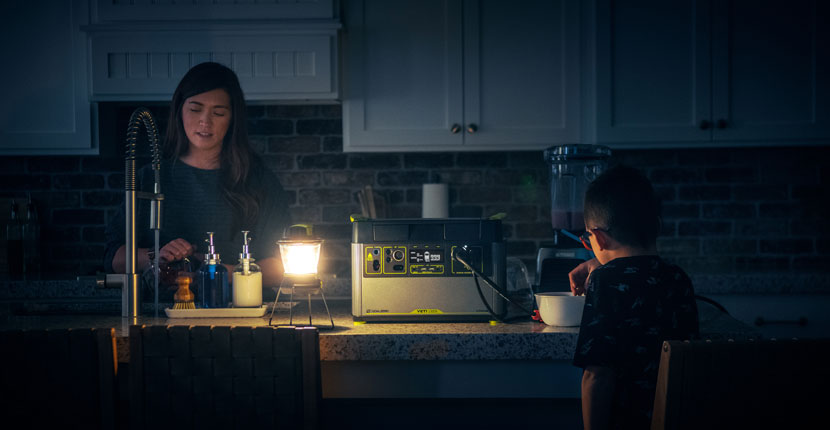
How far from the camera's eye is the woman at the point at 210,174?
6.75 feet

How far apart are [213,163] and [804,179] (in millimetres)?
2715

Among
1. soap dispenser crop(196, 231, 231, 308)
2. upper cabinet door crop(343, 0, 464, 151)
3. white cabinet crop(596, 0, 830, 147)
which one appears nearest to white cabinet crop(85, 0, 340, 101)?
upper cabinet door crop(343, 0, 464, 151)

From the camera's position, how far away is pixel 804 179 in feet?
9.09

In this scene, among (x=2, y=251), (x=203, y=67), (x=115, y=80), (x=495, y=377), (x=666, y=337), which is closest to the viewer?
(x=666, y=337)

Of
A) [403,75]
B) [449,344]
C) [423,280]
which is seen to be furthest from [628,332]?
[403,75]

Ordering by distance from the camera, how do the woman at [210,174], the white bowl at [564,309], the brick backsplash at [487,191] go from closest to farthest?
1. the white bowl at [564,309]
2. the woman at [210,174]
3. the brick backsplash at [487,191]

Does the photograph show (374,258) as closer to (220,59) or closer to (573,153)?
(573,153)

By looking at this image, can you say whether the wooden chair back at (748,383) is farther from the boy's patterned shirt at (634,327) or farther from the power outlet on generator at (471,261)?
the power outlet on generator at (471,261)

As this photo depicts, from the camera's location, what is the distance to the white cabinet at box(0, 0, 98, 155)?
2459 millimetres

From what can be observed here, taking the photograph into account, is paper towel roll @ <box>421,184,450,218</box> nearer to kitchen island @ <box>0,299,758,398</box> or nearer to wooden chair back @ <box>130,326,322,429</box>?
kitchen island @ <box>0,299,758,398</box>

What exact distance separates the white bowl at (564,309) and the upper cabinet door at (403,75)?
1.32 meters

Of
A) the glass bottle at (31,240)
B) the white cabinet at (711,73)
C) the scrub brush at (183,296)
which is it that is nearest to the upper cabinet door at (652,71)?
the white cabinet at (711,73)

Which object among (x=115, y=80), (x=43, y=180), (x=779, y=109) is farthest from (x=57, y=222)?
(x=779, y=109)

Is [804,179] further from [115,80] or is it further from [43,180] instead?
[43,180]
